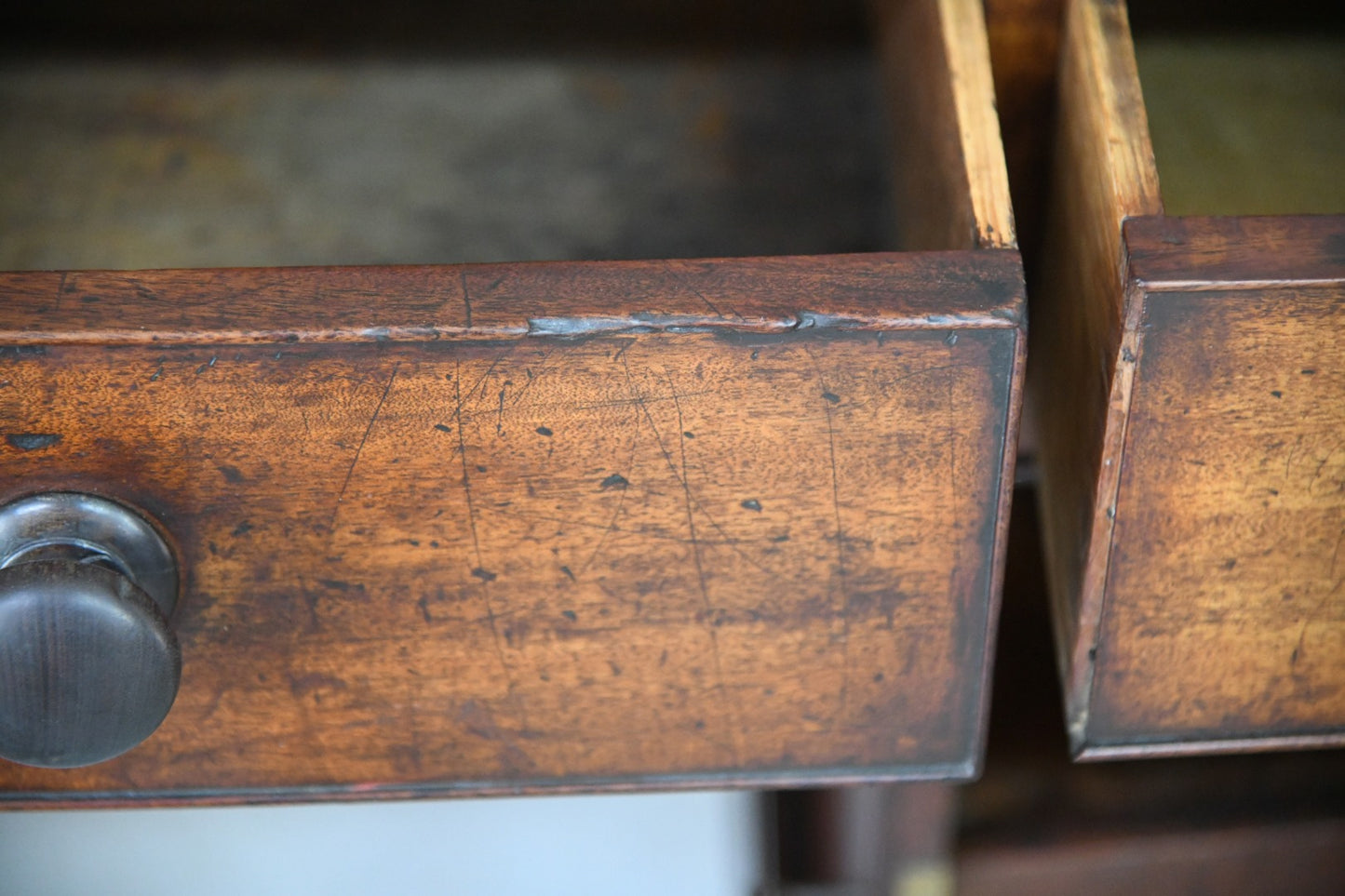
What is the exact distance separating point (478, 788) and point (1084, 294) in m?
0.34

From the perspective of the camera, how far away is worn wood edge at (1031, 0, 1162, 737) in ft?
1.53

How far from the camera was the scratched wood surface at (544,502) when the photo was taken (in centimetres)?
42

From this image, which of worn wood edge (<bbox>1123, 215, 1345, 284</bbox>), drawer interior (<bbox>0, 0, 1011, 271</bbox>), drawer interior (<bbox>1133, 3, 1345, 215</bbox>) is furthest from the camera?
drawer interior (<bbox>0, 0, 1011, 271</bbox>)

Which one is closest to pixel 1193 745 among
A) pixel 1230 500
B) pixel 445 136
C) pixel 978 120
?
pixel 1230 500

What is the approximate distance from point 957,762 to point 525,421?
10.1 inches

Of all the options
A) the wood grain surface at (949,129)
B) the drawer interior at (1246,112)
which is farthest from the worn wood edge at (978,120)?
the drawer interior at (1246,112)

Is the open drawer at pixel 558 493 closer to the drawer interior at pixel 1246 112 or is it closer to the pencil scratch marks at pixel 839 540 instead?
the pencil scratch marks at pixel 839 540

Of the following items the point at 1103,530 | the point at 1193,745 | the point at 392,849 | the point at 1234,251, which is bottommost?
the point at 392,849

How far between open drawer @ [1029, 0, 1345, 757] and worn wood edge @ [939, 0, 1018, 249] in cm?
4

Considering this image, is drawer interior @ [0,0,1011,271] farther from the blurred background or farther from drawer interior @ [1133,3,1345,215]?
drawer interior @ [1133,3,1345,215]

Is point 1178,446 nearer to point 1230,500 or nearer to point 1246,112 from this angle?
point 1230,500

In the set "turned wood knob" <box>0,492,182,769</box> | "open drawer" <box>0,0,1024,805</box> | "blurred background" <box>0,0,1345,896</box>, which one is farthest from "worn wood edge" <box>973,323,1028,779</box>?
"turned wood knob" <box>0,492,182,769</box>

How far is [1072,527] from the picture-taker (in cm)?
52

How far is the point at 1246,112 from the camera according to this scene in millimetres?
726
